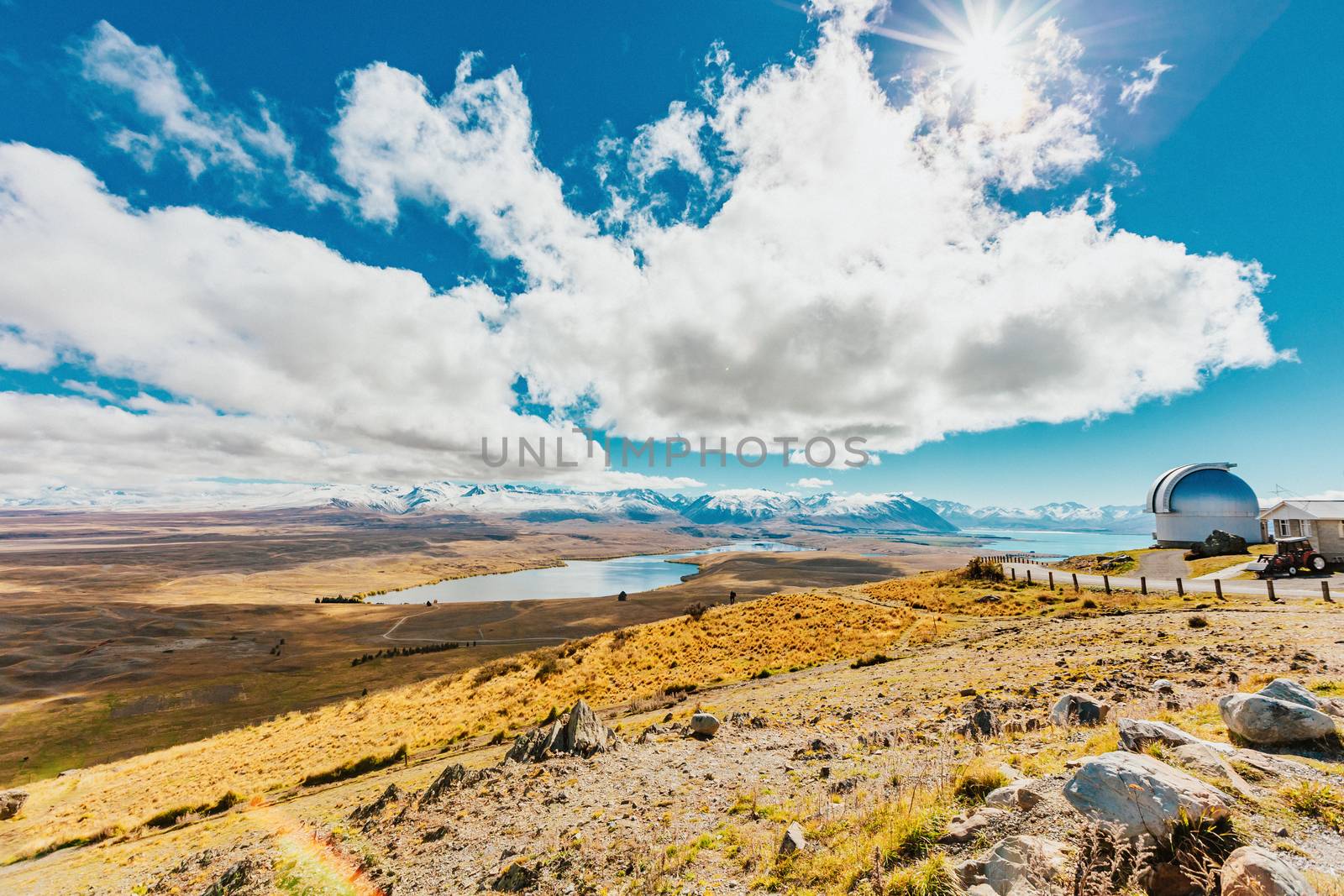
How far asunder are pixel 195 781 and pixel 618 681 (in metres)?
19.1

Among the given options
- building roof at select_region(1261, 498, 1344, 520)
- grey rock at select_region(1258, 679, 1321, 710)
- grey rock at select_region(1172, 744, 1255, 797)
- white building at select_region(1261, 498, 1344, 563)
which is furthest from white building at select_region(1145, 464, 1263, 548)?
grey rock at select_region(1172, 744, 1255, 797)

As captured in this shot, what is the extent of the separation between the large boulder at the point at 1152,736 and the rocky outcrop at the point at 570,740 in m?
11.4

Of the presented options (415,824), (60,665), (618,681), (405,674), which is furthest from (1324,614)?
(60,665)

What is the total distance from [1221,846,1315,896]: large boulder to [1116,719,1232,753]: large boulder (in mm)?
3022

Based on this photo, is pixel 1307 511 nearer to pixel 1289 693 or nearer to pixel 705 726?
pixel 1289 693

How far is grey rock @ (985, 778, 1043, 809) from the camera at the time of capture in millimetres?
6324

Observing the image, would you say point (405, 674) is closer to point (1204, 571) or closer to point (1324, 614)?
point (1324, 614)

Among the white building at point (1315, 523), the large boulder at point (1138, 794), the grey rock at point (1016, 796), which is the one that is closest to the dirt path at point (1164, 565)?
the white building at point (1315, 523)

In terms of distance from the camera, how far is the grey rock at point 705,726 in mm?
14117

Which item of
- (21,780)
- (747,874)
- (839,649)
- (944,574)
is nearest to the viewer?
(747,874)

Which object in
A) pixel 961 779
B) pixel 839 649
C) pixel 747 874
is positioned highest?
pixel 961 779

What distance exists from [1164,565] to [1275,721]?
51116mm

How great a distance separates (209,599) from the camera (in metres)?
139

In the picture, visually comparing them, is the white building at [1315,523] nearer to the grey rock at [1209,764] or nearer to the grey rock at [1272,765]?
the grey rock at [1272,765]
